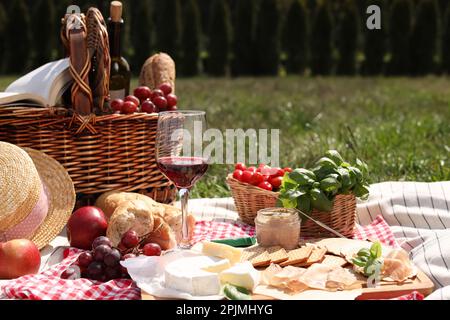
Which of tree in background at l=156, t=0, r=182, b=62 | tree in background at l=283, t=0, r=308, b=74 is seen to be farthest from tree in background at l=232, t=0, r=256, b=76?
tree in background at l=156, t=0, r=182, b=62

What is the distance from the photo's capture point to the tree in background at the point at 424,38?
14.2 metres

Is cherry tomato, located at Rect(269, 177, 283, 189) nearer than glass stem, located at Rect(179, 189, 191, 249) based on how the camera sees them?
No

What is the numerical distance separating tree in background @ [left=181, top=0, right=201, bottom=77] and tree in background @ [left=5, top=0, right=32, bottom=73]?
3.28 metres

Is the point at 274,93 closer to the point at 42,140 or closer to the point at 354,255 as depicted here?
the point at 42,140

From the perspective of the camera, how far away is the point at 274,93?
387 inches

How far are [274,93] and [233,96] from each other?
100cm

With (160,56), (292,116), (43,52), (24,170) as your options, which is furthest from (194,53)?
(24,170)

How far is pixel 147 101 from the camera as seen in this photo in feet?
10.4

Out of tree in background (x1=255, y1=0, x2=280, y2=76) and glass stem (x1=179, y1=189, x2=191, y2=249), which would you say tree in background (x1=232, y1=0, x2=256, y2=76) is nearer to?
tree in background (x1=255, y1=0, x2=280, y2=76)

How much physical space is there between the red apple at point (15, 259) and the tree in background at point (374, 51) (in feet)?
42.6

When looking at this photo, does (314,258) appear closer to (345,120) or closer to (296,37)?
(345,120)

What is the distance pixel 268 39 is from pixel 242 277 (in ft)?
43.1

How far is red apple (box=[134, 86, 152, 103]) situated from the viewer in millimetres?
3260

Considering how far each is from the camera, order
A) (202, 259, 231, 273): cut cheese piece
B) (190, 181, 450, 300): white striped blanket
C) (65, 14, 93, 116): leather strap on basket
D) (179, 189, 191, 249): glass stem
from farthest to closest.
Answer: (65, 14, 93, 116): leather strap on basket
(190, 181, 450, 300): white striped blanket
(179, 189, 191, 249): glass stem
(202, 259, 231, 273): cut cheese piece
